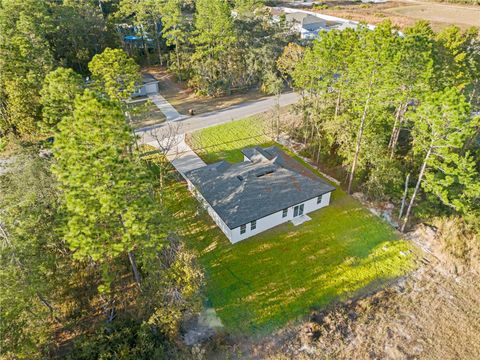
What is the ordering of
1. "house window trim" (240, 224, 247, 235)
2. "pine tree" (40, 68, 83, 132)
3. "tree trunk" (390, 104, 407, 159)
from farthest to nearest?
1. "tree trunk" (390, 104, 407, 159)
2. "house window trim" (240, 224, 247, 235)
3. "pine tree" (40, 68, 83, 132)

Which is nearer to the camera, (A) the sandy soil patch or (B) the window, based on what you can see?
(B) the window

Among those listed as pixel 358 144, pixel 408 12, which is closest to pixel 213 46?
pixel 358 144

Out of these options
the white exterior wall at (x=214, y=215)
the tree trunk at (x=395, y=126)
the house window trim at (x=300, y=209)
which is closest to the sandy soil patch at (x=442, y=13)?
the tree trunk at (x=395, y=126)

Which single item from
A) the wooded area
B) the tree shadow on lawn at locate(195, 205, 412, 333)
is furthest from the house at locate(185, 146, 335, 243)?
the wooded area

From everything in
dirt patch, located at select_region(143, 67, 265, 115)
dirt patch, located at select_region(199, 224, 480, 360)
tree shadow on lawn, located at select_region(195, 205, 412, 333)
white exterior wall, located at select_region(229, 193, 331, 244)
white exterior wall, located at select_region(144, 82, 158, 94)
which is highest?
white exterior wall, located at select_region(144, 82, 158, 94)

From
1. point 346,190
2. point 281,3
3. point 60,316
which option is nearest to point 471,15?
point 281,3

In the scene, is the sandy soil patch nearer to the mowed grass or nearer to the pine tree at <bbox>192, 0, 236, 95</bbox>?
the pine tree at <bbox>192, 0, 236, 95</bbox>

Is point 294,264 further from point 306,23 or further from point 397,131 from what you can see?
point 306,23
